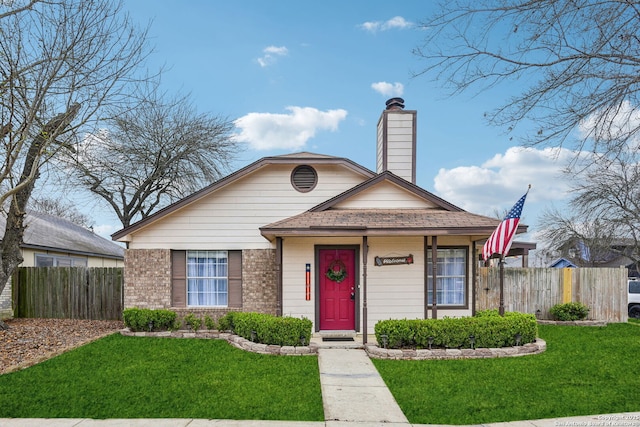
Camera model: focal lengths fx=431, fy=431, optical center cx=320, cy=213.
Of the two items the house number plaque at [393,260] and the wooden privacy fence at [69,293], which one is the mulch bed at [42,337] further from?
the house number plaque at [393,260]

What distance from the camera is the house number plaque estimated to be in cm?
1106

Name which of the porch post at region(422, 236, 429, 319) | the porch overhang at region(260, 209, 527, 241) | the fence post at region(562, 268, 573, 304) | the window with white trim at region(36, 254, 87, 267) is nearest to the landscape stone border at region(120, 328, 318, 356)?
the porch overhang at region(260, 209, 527, 241)

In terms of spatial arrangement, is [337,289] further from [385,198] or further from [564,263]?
[564,263]

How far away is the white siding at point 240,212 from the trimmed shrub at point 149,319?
1765mm

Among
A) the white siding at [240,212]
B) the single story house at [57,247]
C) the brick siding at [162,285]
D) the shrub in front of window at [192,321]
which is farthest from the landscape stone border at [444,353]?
the single story house at [57,247]

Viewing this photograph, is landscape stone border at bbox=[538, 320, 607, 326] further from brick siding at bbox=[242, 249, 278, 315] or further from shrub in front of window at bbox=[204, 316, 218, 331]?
shrub in front of window at bbox=[204, 316, 218, 331]

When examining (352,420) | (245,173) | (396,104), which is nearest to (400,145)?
(396,104)

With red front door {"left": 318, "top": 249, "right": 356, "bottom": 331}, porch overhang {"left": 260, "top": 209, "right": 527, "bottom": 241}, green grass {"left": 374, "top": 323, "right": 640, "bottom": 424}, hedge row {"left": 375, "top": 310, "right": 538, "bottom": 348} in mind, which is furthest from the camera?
red front door {"left": 318, "top": 249, "right": 356, "bottom": 331}

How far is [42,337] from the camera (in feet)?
37.0

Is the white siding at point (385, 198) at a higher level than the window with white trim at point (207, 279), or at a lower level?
higher

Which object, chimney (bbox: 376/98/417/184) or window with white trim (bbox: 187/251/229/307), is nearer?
window with white trim (bbox: 187/251/229/307)

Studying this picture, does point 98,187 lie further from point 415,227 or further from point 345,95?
point 415,227

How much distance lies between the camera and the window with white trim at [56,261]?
56.5 feet

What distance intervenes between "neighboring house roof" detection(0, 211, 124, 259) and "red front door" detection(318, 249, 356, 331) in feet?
35.6
